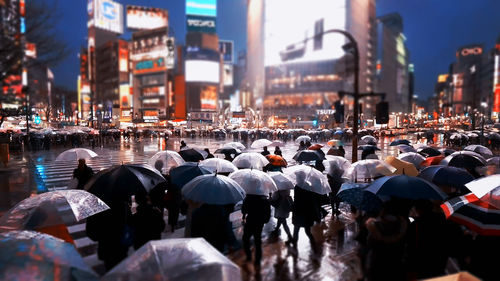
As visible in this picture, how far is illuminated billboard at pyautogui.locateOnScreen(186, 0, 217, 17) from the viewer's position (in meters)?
115

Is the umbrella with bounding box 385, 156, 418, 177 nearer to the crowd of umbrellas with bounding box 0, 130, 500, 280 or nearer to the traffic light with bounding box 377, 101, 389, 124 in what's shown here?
the crowd of umbrellas with bounding box 0, 130, 500, 280

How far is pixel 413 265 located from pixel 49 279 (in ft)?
13.2

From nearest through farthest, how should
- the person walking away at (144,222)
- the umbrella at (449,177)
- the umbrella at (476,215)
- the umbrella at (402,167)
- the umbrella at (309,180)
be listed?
the umbrella at (476,215)
the person walking away at (144,222)
the umbrella at (309,180)
the umbrella at (449,177)
the umbrella at (402,167)

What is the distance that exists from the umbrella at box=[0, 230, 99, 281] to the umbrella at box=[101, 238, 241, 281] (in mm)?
368

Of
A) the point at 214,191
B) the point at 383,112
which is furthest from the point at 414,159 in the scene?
the point at 214,191

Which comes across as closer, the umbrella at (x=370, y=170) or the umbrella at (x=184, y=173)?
the umbrella at (x=184, y=173)

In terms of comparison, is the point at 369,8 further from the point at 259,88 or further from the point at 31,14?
the point at 31,14

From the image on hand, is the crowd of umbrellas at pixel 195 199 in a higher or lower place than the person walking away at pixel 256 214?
higher

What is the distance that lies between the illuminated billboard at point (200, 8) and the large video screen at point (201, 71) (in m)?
19.4

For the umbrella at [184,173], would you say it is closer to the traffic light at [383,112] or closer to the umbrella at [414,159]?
the umbrella at [414,159]

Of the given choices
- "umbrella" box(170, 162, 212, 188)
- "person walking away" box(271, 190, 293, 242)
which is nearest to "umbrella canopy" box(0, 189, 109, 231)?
"umbrella" box(170, 162, 212, 188)

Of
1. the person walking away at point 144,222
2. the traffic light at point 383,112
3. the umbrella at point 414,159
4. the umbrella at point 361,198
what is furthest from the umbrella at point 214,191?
the traffic light at point 383,112

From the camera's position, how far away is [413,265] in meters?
4.79

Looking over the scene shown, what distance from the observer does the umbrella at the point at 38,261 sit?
2676 mm
